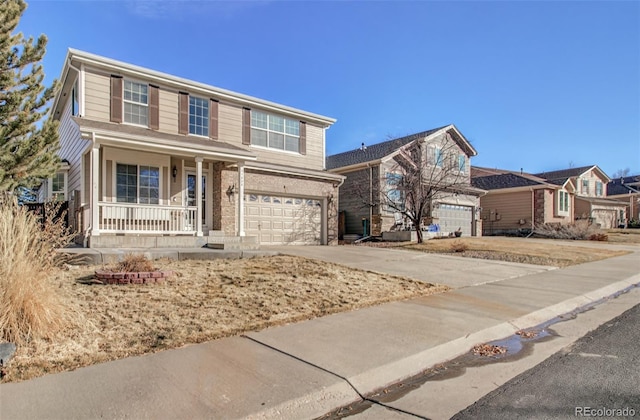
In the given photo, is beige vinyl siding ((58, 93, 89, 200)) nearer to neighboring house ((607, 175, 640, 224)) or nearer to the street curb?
the street curb

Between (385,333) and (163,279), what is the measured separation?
4.15 meters

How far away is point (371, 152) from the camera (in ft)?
79.5

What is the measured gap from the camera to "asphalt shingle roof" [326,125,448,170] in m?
22.7

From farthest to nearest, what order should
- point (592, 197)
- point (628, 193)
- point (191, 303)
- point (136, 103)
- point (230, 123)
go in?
point (628, 193)
point (592, 197)
point (230, 123)
point (136, 103)
point (191, 303)

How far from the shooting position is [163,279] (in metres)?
7.17

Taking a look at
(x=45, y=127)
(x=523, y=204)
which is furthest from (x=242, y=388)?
(x=523, y=204)

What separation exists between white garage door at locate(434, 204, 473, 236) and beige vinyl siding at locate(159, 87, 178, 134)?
1605cm

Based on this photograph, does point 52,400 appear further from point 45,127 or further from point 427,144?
point 427,144

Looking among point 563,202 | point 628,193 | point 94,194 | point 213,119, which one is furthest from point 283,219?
point 628,193

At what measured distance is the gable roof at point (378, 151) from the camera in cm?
2267

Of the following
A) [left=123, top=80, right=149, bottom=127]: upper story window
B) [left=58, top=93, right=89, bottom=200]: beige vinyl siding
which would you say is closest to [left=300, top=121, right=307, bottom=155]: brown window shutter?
[left=123, top=80, right=149, bottom=127]: upper story window

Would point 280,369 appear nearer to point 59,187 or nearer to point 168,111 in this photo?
point 168,111

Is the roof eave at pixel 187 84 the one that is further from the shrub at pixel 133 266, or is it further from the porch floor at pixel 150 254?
the shrub at pixel 133 266

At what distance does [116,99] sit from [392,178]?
43.7 ft
